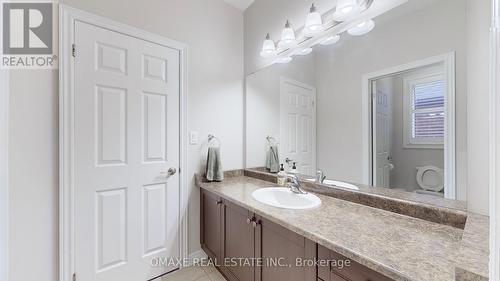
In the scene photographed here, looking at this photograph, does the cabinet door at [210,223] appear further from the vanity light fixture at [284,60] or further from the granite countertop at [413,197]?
the vanity light fixture at [284,60]

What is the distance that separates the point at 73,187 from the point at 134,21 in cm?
132

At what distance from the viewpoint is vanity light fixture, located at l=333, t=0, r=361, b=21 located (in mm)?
1360

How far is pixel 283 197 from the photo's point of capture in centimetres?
169

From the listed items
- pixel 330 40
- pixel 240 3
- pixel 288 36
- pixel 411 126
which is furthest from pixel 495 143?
pixel 240 3

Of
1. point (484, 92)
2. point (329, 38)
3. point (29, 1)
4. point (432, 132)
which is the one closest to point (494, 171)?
point (484, 92)

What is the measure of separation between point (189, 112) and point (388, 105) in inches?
61.7

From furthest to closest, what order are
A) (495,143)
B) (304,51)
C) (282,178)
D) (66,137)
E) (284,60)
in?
(284,60)
(282,178)
(304,51)
(66,137)
(495,143)

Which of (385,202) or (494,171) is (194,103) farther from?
(494,171)

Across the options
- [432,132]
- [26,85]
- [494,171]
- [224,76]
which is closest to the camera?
[494,171]

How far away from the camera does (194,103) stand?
2070 millimetres

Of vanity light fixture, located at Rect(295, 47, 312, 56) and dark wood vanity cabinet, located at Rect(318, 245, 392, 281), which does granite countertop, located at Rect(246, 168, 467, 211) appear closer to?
dark wood vanity cabinet, located at Rect(318, 245, 392, 281)

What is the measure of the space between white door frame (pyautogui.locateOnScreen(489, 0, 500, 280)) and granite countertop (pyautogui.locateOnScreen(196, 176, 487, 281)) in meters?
0.25

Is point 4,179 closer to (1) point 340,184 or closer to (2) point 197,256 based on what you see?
(2) point 197,256

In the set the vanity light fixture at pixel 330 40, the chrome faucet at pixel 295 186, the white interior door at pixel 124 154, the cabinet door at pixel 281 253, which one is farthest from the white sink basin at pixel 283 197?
the vanity light fixture at pixel 330 40
